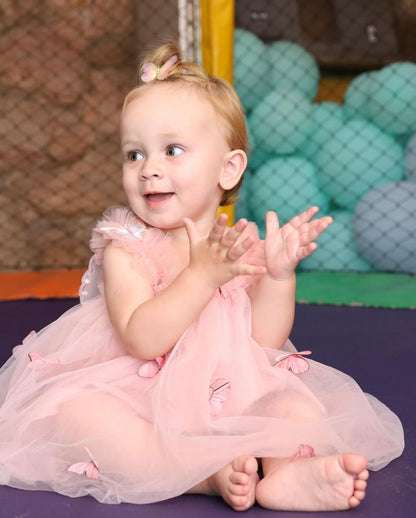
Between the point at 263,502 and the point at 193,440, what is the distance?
0.10 metres

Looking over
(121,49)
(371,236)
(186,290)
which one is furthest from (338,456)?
(121,49)

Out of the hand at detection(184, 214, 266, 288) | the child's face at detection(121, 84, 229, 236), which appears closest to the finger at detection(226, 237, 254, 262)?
the hand at detection(184, 214, 266, 288)

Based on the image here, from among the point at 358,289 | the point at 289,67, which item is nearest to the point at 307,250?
the point at 358,289

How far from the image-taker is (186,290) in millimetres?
859

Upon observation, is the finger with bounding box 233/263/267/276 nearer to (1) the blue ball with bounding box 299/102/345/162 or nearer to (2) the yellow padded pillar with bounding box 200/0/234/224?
(2) the yellow padded pillar with bounding box 200/0/234/224

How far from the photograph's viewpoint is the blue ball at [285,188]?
8.56 feet

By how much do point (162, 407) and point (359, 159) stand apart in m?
1.90

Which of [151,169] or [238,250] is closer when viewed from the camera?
[238,250]

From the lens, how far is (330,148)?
2613 mm

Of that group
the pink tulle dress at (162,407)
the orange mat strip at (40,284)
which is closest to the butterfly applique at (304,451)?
the pink tulle dress at (162,407)

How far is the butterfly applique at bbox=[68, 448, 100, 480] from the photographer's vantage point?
85 centimetres

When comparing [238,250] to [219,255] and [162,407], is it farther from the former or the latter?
[162,407]

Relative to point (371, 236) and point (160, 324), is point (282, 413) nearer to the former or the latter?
point (160, 324)

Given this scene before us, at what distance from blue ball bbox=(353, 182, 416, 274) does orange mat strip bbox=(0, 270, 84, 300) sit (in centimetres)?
98
